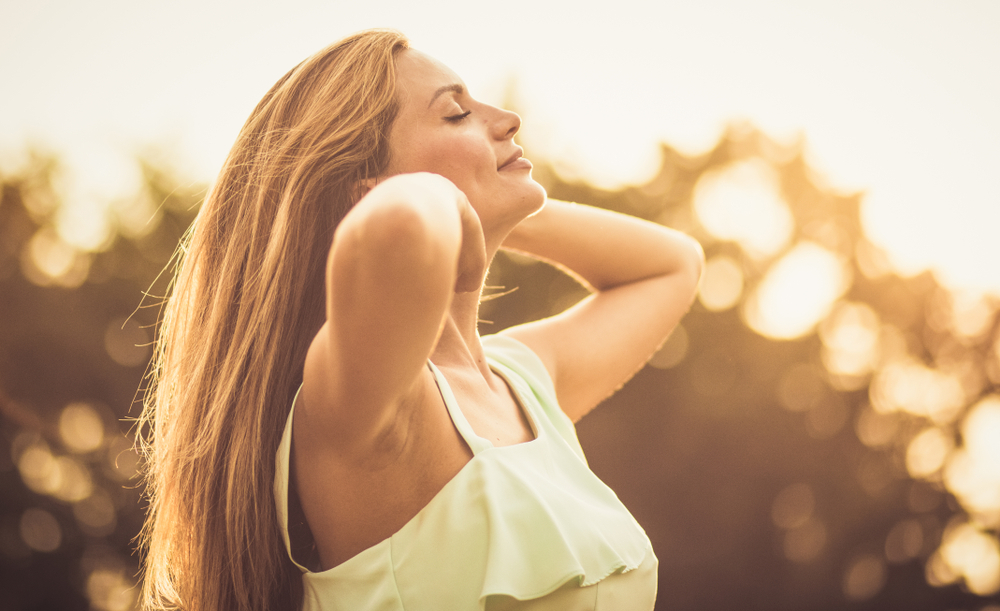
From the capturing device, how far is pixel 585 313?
2941mm

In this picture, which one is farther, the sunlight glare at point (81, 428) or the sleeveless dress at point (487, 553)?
the sunlight glare at point (81, 428)

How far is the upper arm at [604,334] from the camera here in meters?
2.79

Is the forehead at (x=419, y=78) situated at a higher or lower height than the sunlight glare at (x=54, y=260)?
higher

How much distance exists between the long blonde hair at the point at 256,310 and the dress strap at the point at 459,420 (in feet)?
1.32

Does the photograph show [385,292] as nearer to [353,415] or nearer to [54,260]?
[353,415]

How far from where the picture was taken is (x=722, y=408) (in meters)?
23.0

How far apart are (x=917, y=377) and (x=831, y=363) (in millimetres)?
4717

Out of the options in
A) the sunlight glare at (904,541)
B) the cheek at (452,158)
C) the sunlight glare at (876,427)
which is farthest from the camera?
the sunlight glare at (904,541)

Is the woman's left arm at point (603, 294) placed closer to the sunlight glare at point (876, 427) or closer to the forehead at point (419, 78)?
the forehead at point (419, 78)

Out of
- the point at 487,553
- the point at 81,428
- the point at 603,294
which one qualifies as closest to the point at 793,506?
the point at 81,428

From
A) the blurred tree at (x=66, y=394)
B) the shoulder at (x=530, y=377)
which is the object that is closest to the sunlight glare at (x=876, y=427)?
the blurred tree at (x=66, y=394)

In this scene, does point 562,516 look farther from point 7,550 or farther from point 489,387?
point 7,550

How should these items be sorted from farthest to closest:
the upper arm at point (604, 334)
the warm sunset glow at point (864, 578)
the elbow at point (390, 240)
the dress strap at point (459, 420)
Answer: the warm sunset glow at point (864, 578), the upper arm at point (604, 334), the dress strap at point (459, 420), the elbow at point (390, 240)

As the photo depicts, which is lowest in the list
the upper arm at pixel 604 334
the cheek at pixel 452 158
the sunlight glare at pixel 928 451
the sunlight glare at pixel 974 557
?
the sunlight glare at pixel 974 557
